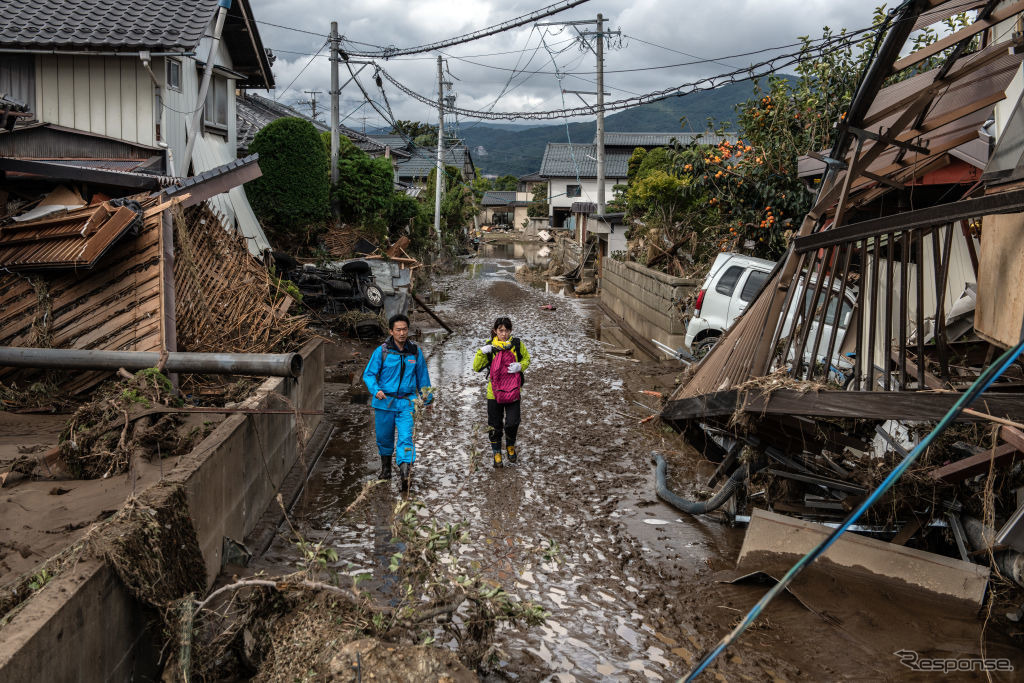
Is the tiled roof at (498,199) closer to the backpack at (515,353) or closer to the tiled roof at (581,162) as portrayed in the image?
the tiled roof at (581,162)

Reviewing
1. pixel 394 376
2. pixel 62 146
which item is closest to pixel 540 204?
pixel 62 146

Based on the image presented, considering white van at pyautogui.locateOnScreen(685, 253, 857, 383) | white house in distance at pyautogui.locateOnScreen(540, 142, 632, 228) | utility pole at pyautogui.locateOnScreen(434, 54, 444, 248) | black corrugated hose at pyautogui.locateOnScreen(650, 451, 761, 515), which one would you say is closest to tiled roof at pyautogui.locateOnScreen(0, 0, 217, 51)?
white van at pyautogui.locateOnScreen(685, 253, 857, 383)

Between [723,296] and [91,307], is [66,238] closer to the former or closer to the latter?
[91,307]

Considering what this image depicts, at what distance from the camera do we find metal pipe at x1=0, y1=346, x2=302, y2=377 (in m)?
6.48

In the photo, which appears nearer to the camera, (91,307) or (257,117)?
(91,307)

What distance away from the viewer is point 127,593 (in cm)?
397

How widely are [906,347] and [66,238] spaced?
7.62m

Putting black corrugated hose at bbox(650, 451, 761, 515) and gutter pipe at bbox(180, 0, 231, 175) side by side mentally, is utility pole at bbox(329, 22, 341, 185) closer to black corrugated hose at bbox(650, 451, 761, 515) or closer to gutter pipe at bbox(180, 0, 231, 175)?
gutter pipe at bbox(180, 0, 231, 175)

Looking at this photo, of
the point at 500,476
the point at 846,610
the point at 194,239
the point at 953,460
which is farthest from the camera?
the point at 194,239

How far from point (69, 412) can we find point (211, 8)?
29.5ft

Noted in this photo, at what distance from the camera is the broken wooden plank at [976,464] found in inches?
188

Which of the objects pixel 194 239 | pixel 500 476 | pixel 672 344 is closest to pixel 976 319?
pixel 500 476

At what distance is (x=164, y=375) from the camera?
22.6 ft

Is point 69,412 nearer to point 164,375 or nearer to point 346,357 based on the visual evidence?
point 164,375
